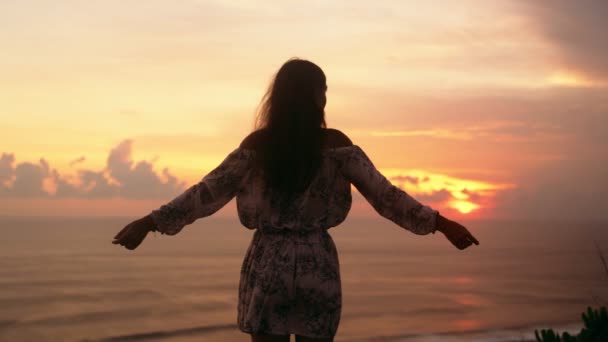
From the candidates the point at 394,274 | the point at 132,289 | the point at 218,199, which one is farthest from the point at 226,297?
the point at 218,199

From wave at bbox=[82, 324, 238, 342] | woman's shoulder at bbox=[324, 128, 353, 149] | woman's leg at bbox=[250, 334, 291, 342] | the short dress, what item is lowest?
wave at bbox=[82, 324, 238, 342]

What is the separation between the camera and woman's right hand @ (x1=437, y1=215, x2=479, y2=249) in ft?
10.2

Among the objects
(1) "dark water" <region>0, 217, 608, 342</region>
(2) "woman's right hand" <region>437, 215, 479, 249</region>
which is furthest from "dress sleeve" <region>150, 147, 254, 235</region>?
(1) "dark water" <region>0, 217, 608, 342</region>

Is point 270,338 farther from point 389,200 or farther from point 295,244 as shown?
point 389,200

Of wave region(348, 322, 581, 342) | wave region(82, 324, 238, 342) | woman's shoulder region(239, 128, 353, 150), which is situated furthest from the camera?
wave region(82, 324, 238, 342)

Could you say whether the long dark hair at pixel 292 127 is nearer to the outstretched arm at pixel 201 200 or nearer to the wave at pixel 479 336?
the outstretched arm at pixel 201 200

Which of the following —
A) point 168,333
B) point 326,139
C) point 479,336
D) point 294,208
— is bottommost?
point 168,333

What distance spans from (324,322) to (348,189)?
590 millimetres

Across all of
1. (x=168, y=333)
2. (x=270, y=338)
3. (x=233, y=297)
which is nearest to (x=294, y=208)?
(x=270, y=338)

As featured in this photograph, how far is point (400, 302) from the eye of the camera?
113ft

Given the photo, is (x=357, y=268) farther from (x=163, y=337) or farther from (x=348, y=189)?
(x=348, y=189)

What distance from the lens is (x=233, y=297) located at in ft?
119

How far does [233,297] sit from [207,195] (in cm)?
3351

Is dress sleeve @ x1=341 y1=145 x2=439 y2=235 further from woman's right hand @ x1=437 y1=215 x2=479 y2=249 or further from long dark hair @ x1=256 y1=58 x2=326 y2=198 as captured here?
long dark hair @ x1=256 y1=58 x2=326 y2=198
